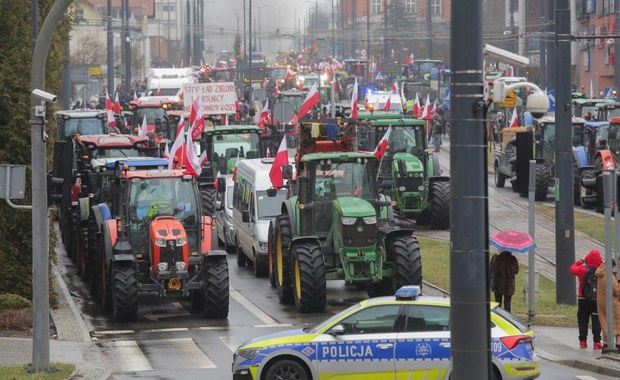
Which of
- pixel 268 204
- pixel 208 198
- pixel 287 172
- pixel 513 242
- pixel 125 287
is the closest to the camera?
pixel 513 242

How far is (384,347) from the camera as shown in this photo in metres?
18.1

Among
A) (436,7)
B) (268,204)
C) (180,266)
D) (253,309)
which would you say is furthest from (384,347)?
(436,7)

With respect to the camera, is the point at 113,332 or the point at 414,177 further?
the point at 414,177

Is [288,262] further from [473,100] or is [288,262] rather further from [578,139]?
[578,139]

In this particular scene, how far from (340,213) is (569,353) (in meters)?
5.45

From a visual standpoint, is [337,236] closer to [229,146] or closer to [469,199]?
[469,199]

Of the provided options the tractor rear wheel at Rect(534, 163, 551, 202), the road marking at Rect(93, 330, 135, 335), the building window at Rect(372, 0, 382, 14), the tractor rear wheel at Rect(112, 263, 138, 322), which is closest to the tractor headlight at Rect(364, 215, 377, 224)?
the tractor rear wheel at Rect(112, 263, 138, 322)

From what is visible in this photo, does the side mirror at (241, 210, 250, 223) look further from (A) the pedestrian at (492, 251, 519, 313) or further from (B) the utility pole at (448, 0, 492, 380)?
(B) the utility pole at (448, 0, 492, 380)

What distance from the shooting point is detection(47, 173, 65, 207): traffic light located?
815 inches

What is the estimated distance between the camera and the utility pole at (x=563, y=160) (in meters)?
25.6

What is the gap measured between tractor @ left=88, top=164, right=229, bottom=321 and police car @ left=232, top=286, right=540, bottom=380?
7021 millimetres

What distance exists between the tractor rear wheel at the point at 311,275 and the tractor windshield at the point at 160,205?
6.50 ft

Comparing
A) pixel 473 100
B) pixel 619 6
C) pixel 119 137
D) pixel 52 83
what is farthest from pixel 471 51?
pixel 619 6

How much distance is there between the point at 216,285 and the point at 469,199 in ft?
41.1
